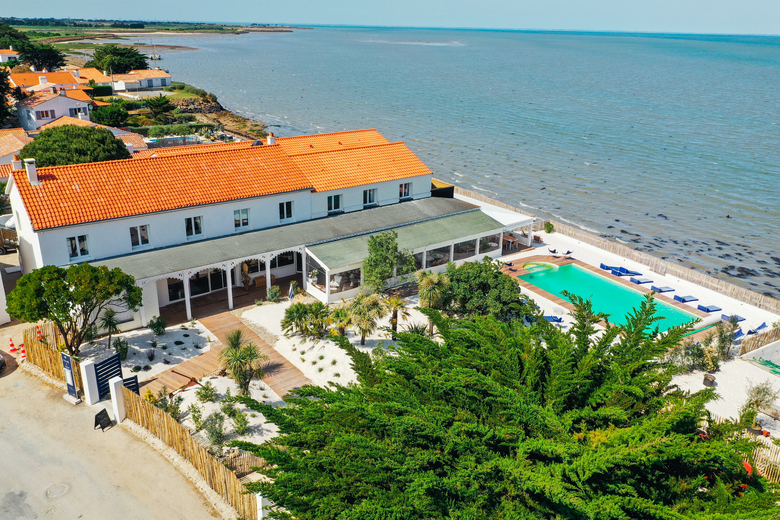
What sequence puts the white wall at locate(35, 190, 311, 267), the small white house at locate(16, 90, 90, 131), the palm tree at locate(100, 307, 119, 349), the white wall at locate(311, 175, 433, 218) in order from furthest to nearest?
1. the small white house at locate(16, 90, 90, 131)
2. the white wall at locate(311, 175, 433, 218)
3. the white wall at locate(35, 190, 311, 267)
4. the palm tree at locate(100, 307, 119, 349)

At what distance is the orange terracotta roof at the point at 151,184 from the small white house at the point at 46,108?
149 feet

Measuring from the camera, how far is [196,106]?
98562 mm

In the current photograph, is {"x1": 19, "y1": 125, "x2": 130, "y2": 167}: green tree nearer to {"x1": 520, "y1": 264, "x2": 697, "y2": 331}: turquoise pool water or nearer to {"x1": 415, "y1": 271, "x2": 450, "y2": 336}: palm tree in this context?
{"x1": 415, "y1": 271, "x2": 450, "y2": 336}: palm tree

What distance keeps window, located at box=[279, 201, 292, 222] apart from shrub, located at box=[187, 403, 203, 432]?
15.0 m

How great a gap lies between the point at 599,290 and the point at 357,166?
57.5 feet

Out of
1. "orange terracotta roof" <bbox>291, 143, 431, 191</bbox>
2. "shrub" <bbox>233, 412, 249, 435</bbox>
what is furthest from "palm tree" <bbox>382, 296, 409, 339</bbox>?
"orange terracotta roof" <bbox>291, 143, 431, 191</bbox>

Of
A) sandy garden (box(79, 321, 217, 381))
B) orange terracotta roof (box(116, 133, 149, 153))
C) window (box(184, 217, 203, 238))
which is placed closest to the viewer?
sandy garden (box(79, 321, 217, 381))

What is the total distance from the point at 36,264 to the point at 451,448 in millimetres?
24192

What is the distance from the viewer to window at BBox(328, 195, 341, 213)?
121 ft

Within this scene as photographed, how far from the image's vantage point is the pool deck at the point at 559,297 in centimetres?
3406

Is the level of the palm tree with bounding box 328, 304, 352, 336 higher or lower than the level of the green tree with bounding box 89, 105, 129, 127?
lower

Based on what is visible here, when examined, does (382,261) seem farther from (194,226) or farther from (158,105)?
(158,105)

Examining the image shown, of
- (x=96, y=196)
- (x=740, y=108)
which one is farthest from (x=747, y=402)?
(x=740, y=108)

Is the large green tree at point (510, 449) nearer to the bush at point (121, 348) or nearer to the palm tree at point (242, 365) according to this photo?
the palm tree at point (242, 365)
